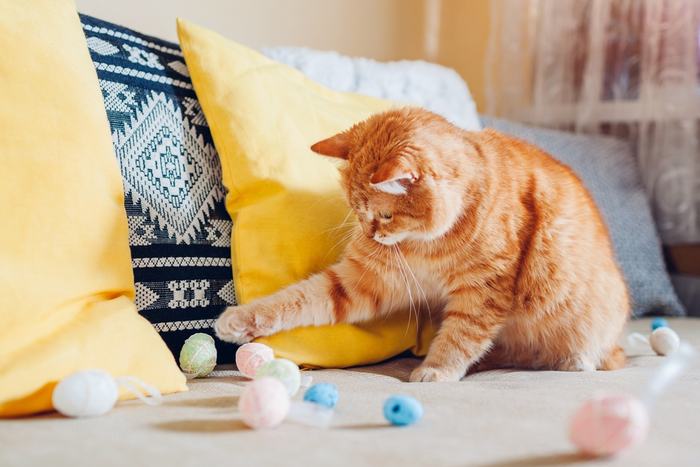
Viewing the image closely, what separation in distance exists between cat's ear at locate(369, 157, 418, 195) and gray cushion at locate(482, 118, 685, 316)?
0.89 meters

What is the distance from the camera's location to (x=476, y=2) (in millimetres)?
2684

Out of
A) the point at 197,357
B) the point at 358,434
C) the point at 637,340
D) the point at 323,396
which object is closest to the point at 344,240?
the point at 197,357

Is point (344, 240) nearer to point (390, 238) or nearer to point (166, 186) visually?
point (390, 238)

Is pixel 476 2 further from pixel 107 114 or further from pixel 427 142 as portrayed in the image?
pixel 107 114

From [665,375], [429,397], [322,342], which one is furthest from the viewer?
[322,342]

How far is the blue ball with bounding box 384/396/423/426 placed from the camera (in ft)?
2.77

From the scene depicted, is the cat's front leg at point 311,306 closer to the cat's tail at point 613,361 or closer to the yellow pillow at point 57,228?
the yellow pillow at point 57,228

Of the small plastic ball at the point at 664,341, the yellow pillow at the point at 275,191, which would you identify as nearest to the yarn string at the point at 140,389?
the yellow pillow at the point at 275,191

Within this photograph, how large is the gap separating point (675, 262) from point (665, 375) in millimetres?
1822

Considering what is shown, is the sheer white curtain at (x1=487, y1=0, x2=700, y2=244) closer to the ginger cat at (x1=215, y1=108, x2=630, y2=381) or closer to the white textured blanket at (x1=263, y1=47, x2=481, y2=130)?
the white textured blanket at (x1=263, y1=47, x2=481, y2=130)

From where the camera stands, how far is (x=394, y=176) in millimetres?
1111

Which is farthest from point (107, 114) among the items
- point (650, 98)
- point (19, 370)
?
point (650, 98)

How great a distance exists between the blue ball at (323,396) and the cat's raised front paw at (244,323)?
0.29m

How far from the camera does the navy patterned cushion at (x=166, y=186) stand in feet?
3.86
